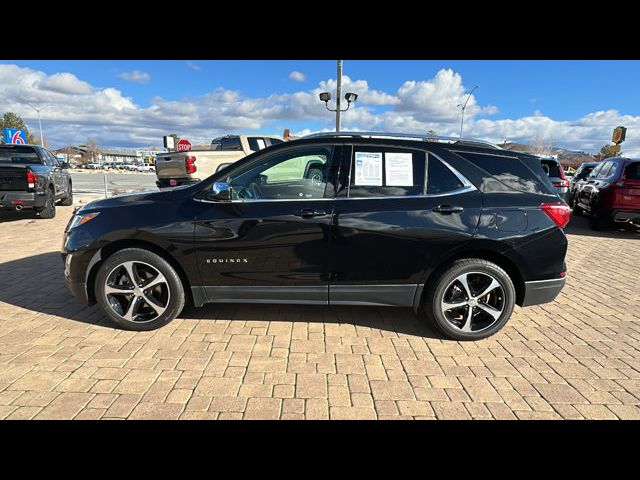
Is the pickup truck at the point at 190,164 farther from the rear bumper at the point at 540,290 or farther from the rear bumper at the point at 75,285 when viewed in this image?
the rear bumper at the point at 540,290

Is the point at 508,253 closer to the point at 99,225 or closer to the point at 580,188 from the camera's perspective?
the point at 99,225

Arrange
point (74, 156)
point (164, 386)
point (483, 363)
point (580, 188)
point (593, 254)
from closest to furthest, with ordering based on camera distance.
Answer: point (164, 386) < point (483, 363) < point (593, 254) < point (580, 188) < point (74, 156)

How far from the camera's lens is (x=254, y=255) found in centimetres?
308

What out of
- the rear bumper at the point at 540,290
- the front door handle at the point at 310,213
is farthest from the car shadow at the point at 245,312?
the front door handle at the point at 310,213

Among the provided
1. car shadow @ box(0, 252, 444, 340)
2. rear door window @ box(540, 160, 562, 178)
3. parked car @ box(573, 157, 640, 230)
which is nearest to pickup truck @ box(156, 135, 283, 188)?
car shadow @ box(0, 252, 444, 340)

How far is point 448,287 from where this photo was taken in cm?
314

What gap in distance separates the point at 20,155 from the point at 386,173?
33.5ft

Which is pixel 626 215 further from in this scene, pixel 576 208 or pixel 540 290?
pixel 540 290

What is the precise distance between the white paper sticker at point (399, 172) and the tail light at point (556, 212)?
1.20 meters

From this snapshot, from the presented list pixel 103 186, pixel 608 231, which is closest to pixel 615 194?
pixel 608 231

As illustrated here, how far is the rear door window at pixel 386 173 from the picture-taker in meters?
3.08
